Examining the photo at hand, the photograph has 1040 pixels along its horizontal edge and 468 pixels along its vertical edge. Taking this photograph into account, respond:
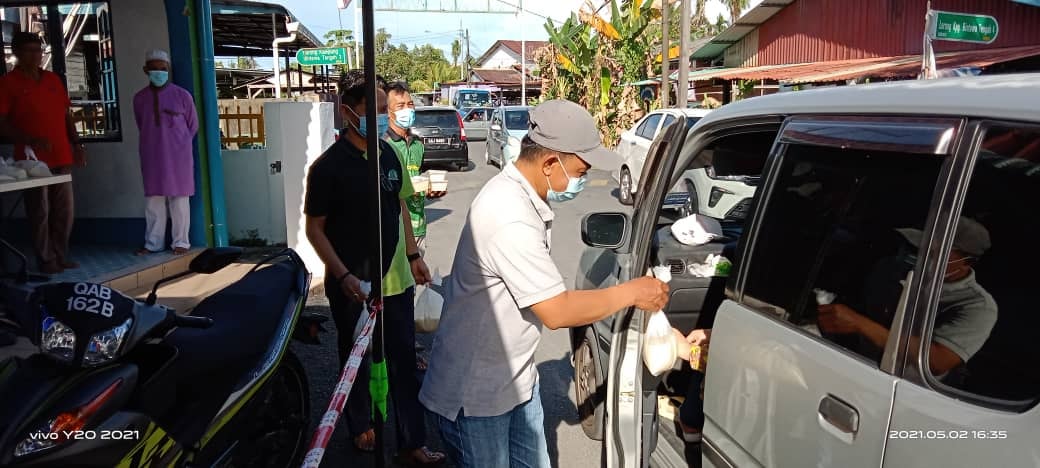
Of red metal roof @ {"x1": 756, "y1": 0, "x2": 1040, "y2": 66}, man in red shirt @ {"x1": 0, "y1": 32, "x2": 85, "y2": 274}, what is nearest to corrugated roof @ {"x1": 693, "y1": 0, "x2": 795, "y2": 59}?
red metal roof @ {"x1": 756, "y1": 0, "x2": 1040, "y2": 66}

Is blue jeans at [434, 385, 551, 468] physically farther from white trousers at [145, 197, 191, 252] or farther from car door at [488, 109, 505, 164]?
car door at [488, 109, 505, 164]

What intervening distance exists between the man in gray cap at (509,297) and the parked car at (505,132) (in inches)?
591

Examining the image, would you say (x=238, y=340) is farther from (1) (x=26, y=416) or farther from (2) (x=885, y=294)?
(2) (x=885, y=294)

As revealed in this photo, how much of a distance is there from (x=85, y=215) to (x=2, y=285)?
557 centimetres

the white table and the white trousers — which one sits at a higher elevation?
the white table

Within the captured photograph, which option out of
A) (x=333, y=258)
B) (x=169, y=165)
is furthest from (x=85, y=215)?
(x=333, y=258)

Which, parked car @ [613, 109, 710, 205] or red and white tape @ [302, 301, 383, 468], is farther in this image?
parked car @ [613, 109, 710, 205]

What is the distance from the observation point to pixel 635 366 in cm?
278

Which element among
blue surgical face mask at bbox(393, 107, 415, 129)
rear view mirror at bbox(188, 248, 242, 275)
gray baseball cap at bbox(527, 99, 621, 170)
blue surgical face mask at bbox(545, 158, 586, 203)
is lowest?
rear view mirror at bbox(188, 248, 242, 275)

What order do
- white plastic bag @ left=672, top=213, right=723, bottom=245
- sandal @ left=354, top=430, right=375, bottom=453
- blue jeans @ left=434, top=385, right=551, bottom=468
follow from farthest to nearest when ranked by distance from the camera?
sandal @ left=354, top=430, right=375, bottom=453, white plastic bag @ left=672, top=213, right=723, bottom=245, blue jeans @ left=434, top=385, right=551, bottom=468

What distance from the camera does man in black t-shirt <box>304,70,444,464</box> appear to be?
12.2 ft

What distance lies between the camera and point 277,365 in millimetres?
3420

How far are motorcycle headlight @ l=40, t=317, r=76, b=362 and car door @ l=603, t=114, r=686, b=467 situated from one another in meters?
1.78

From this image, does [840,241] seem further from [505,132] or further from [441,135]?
[441,135]
